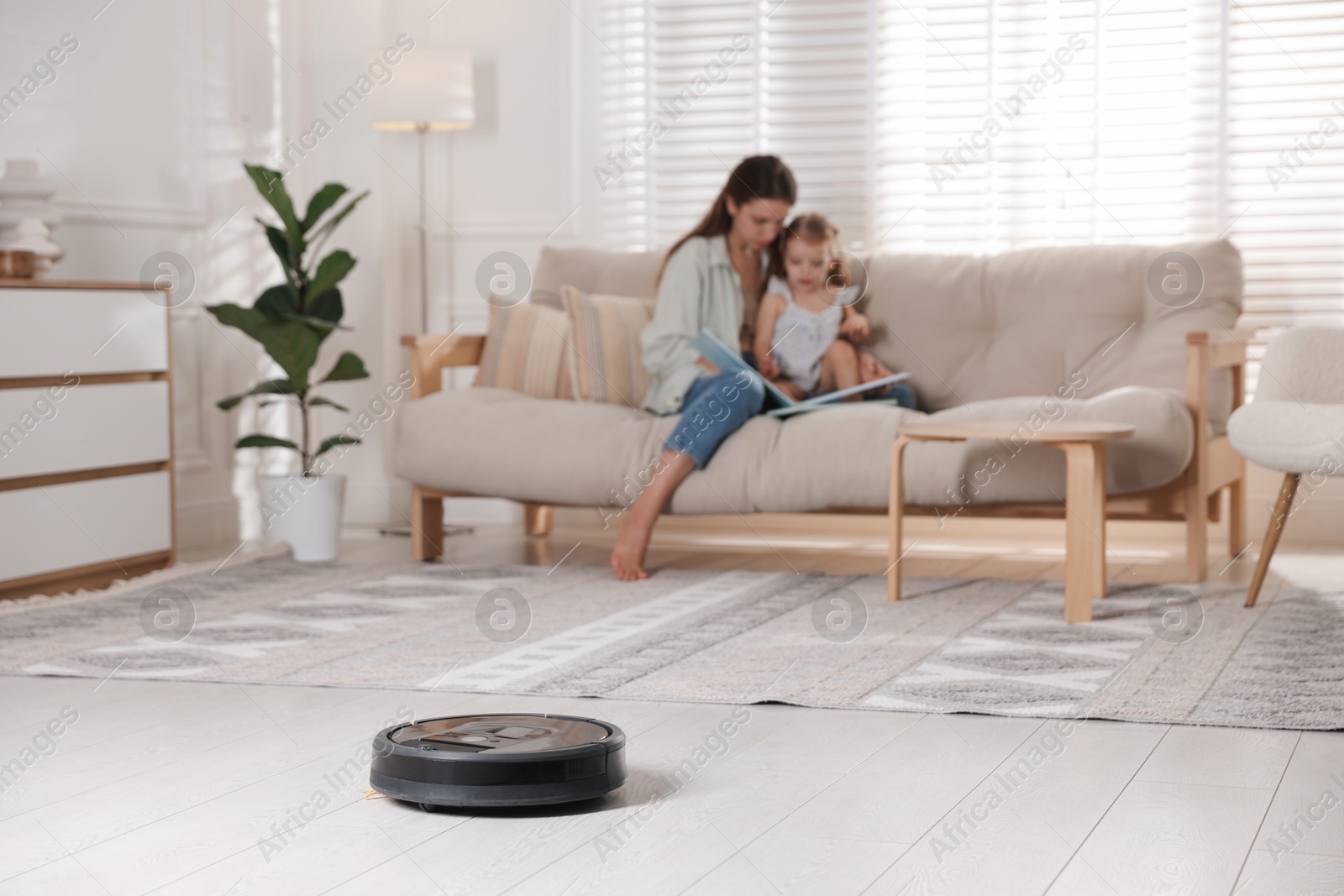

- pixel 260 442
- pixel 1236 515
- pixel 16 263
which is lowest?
pixel 1236 515

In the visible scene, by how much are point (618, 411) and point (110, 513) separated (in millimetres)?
1212

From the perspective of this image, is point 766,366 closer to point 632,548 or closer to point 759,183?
point 759,183

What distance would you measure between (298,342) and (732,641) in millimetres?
1670

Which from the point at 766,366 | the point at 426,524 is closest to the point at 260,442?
the point at 426,524

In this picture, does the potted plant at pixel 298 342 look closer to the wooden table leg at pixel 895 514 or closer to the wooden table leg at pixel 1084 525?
the wooden table leg at pixel 895 514

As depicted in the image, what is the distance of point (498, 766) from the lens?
1551mm

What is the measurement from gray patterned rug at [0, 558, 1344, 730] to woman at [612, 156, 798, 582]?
0.64 feet

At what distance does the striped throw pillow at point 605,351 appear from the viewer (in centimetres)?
378

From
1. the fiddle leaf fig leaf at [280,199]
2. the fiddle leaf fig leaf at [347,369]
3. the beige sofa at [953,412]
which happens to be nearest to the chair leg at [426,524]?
the beige sofa at [953,412]

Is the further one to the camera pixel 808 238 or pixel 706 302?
pixel 808 238

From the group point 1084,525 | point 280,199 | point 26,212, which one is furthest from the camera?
point 280,199

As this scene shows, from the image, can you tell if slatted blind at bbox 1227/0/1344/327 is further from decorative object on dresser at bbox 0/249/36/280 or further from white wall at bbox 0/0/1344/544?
decorative object on dresser at bbox 0/249/36/280

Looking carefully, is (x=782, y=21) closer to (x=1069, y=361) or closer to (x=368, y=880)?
(x=1069, y=361)

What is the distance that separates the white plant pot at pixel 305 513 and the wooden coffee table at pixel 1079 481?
5.17 ft
